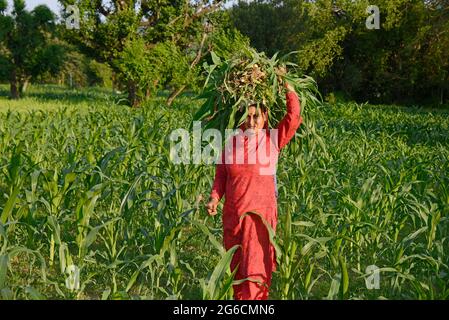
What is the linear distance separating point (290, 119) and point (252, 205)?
0.58 metres

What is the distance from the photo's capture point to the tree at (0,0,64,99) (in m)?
26.1

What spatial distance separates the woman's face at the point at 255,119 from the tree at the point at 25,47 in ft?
82.1

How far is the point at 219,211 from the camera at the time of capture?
16.4ft

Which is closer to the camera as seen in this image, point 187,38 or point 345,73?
point 187,38

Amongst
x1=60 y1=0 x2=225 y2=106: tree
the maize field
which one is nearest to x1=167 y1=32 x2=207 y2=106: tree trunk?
x1=60 y1=0 x2=225 y2=106: tree

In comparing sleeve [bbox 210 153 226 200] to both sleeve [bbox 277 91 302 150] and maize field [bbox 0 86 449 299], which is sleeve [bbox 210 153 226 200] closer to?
maize field [bbox 0 86 449 299]

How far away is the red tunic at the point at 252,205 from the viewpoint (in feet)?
10.3

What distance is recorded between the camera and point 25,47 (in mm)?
26266

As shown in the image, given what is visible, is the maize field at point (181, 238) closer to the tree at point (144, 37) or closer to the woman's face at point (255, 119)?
the woman's face at point (255, 119)

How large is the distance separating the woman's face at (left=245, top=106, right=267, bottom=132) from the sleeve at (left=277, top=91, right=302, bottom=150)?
130 millimetres

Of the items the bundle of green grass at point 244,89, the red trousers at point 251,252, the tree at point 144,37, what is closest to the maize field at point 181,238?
the red trousers at point 251,252
